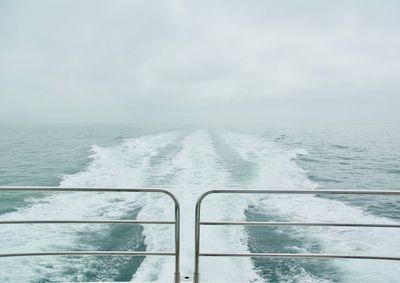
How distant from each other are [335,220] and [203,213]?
311cm

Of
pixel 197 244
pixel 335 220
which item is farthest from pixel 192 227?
pixel 197 244

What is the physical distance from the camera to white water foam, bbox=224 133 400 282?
4.71m

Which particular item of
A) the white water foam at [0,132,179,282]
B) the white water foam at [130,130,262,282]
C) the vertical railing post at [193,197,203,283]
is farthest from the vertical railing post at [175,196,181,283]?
the white water foam at [0,132,179,282]

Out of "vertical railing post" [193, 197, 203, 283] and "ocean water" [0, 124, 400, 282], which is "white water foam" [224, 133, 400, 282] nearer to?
"ocean water" [0, 124, 400, 282]

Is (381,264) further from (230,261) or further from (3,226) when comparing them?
(3,226)

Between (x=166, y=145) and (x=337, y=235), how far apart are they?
449 inches

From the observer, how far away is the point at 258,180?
33.7ft

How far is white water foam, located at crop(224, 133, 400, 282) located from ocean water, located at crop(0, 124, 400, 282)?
2cm

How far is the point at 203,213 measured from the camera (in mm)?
6934

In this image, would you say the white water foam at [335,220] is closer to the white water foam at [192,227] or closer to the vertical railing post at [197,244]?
the white water foam at [192,227]

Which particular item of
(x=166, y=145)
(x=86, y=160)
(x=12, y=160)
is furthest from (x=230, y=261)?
(x=12, y=160)

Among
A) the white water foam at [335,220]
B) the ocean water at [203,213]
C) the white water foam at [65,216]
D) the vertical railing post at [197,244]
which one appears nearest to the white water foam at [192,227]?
the ocean water at [203,213]

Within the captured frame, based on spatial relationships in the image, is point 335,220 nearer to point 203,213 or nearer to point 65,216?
point 203,213

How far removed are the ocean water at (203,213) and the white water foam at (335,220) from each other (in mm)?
19
